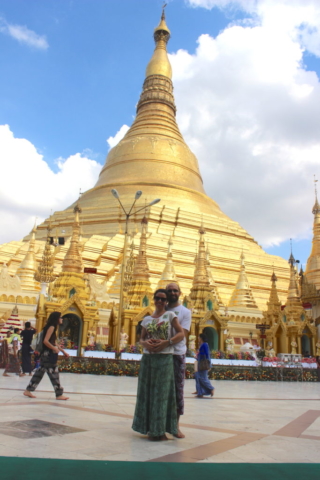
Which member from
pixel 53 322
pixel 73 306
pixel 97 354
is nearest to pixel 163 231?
pixel 73 306

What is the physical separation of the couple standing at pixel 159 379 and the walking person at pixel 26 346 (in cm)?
701

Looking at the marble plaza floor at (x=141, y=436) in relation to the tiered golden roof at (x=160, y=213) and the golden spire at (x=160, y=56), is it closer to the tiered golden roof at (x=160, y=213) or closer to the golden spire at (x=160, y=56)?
the tiered golden roof at (x=160, y=213)

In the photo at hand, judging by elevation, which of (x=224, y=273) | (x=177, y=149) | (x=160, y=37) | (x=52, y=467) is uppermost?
(x=160, y=37)

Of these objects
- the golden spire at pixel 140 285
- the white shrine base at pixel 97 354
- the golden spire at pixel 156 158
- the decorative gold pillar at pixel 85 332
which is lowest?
the white shrine base at pixel 97 354

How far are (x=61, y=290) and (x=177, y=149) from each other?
1086 inches

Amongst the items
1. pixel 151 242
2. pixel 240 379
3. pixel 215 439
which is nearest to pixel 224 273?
pixel 151 242

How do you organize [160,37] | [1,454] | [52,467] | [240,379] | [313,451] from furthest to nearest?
[160,37], [240,379], [313,451], [1,454], [52,467]

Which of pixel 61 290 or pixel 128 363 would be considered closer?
pixel 128 363

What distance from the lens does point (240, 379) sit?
53.3ft

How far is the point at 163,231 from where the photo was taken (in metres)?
37.7

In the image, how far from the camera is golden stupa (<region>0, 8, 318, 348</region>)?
30.0 metres

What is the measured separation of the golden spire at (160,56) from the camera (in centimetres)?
5065

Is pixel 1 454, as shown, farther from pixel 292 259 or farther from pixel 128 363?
pixel 292 259

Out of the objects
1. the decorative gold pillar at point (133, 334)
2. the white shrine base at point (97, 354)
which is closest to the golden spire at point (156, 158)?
the decorative gold pillar at point (133, 334)
